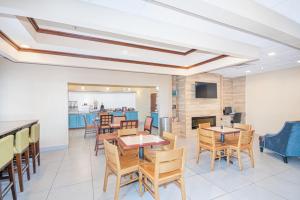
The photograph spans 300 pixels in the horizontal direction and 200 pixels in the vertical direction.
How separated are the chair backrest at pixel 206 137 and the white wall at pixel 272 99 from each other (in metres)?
3.91

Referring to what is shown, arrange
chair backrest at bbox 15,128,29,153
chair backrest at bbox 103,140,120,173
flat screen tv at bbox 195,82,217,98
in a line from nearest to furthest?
chair backrest at bbox 103,140,120,173 < chair backrest at bbox 15,128,29,153 < flat screen tv at bbox 195,82,217,98

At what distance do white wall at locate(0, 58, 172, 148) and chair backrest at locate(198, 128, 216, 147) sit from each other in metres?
3.27

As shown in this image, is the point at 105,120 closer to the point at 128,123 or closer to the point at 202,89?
the point at 128,123

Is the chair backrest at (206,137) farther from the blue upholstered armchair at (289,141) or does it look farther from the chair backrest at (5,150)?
the chair backrest at (5,150)

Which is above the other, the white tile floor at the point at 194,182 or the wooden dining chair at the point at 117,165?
the wooden dining chair at the point at 117,165

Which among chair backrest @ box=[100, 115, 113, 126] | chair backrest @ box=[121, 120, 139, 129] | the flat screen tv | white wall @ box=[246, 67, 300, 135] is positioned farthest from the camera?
the flat screen tv

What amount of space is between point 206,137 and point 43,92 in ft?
15.0

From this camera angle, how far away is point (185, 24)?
7.65ft

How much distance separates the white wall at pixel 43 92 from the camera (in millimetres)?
3916

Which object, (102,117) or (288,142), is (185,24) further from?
(102,117)

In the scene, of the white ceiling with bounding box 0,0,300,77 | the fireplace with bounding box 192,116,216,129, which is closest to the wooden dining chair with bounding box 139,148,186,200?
the white ceiling with bounding box 0,0,300,77

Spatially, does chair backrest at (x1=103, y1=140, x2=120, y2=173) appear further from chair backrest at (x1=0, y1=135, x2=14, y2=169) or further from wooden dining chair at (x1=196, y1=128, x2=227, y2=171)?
wooden dining chair at (x1=196, y1=128, x2=227, y2=171)

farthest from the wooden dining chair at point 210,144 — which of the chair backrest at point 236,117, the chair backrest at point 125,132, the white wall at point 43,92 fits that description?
the chair backrest at point 236,117

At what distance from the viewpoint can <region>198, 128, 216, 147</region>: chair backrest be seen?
3.07 metres
